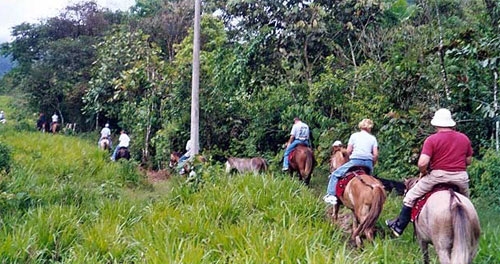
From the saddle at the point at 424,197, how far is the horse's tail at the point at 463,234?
1.30 ft

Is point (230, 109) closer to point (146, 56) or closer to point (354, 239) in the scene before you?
point (146, 56)

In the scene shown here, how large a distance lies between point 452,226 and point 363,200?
6.00ft

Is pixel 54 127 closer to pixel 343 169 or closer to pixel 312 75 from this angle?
pixel 312 75

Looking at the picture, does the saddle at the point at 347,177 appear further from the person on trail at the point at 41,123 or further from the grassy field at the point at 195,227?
the person on trail at the point at 41,123

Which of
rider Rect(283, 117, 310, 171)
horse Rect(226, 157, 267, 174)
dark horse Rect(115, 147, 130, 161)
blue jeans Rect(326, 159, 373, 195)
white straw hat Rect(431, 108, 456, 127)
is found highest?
white straw hat Rect(431, 108, 456, 127)

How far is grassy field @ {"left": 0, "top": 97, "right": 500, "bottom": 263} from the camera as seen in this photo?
496 centimetres

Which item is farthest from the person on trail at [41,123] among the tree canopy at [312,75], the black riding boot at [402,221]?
the black riding boot at [402,221]

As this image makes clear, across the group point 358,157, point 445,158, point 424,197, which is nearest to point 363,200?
point 358,157

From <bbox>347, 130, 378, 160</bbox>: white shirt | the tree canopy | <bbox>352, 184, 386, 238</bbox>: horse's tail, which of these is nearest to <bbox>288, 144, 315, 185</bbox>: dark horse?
the tree canopy

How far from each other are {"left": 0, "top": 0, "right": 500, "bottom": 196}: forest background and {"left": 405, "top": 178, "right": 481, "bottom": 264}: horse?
1.97 m

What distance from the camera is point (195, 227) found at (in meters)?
5.95

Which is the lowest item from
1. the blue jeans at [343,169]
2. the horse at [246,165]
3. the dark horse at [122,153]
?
the dark horse at [122,153]

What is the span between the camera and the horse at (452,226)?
15.0 feet

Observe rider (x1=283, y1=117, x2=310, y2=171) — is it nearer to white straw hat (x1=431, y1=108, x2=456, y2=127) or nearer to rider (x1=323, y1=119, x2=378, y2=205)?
rider (x1=323, y1=119, x2=378, y2=205)
